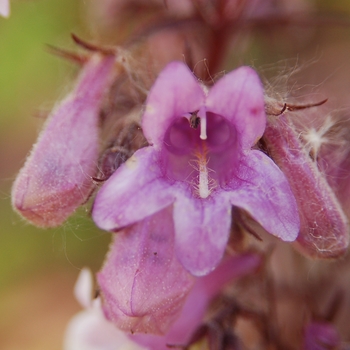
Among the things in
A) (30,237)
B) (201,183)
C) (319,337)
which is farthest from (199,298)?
(30,237)

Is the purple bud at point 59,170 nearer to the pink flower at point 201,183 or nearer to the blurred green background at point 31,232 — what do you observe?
the pink flower at point 201,183

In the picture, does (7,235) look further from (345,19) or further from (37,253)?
(345,19)

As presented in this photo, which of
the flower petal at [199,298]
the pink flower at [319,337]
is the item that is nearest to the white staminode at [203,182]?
the flower petal at [199,298]

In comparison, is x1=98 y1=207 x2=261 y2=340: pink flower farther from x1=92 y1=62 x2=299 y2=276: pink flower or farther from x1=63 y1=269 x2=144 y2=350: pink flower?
x1=63 y1=269 x2=144 y2=350: pink flower

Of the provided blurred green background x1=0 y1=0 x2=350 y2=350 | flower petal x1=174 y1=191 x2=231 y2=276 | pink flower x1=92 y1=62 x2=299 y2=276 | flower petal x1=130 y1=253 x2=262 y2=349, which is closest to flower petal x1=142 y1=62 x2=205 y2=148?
pink flower x1=92 y1=62 x2=299 y2=276

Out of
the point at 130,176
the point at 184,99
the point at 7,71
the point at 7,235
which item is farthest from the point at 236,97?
the point at 7,71

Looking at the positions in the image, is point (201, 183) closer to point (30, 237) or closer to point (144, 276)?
point (144, 276)
